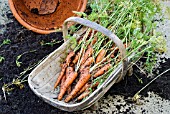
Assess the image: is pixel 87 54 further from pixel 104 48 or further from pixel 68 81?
pixel 68 81

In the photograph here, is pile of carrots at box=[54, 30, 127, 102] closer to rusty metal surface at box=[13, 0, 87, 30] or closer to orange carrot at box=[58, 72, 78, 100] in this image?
orange carrot at box=[58, 72, 78, 100]

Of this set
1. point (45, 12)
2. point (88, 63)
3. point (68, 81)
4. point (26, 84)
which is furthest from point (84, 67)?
point (45, 12)

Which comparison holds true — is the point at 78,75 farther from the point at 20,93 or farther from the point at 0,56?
the point at 0,56

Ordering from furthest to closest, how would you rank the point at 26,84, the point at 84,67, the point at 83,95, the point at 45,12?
the point at 45,12 → the point at 26,84 → the point at 84,67 → the point at 83,95

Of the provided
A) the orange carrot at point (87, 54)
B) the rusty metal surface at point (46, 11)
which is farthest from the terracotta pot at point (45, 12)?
the orange carrot at point (87, 54)

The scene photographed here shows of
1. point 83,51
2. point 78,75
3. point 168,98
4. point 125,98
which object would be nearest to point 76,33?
Result: point 83,51

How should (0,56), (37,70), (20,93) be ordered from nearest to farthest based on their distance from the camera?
(37,70), (20,93), (0,56)
